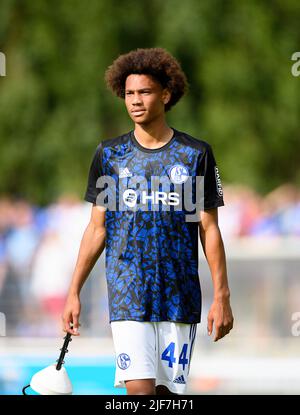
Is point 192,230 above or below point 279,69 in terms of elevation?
below

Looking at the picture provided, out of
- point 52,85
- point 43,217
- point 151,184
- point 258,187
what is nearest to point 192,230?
point 151,184

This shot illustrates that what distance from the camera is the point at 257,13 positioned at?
25.1 m

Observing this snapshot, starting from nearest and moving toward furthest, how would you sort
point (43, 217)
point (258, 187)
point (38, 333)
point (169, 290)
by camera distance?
1. point (169, 290)
2. point (38, 333)
3. point (43, 217)
4. point (258, 187)

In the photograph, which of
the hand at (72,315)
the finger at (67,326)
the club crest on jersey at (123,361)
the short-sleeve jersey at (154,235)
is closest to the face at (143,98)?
the short-sleeve jersey at (154,235)

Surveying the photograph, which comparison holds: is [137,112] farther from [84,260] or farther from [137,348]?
[137,348]

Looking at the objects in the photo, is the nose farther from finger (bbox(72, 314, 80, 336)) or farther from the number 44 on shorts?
the number 44 on shorts

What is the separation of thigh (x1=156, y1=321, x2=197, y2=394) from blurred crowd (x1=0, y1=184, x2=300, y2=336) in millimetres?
5469

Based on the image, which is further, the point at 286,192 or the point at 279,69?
the point at 279,69

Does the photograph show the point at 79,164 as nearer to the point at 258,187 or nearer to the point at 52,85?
the point at 52,85

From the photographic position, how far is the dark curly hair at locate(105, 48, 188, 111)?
234 inches

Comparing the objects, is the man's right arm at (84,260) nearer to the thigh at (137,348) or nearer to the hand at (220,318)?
the thigh at (137,348)

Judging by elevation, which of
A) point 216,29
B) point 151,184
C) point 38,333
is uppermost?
point 216,29

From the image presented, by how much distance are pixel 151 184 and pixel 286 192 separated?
35.0 feet

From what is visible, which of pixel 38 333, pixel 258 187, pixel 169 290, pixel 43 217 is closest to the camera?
pixel 169 290
